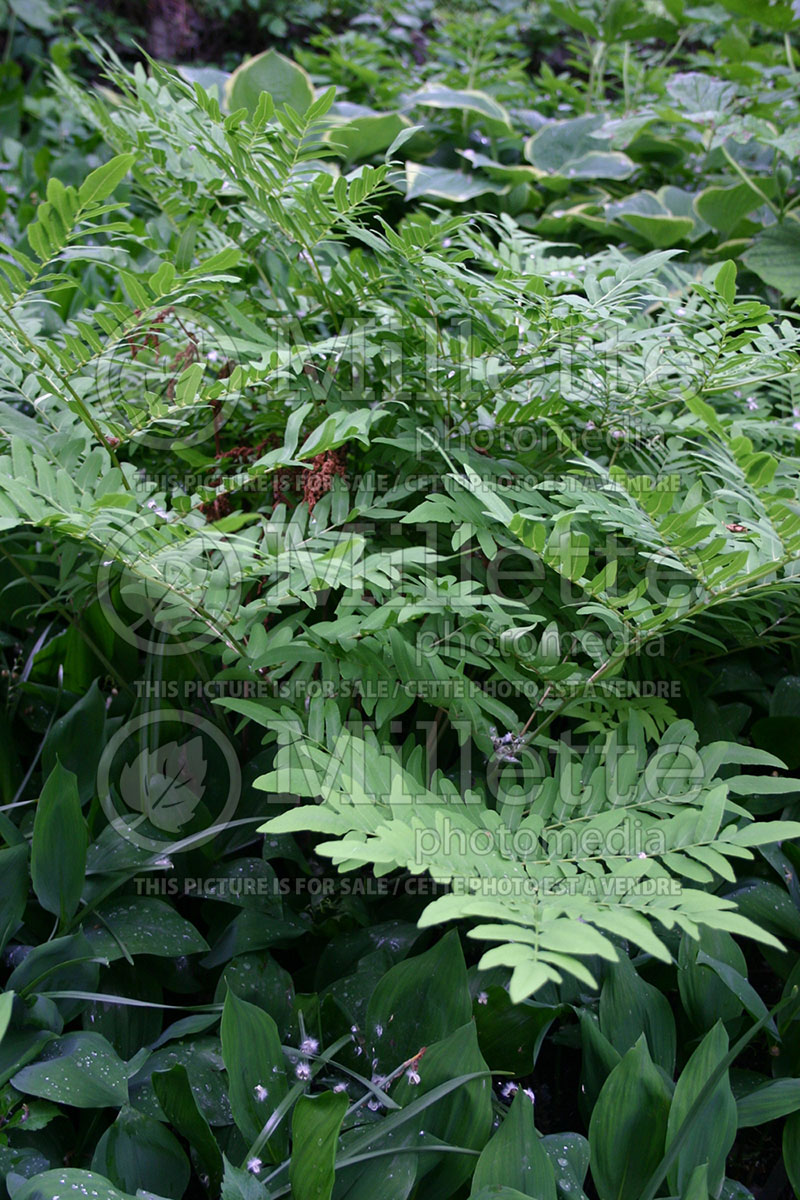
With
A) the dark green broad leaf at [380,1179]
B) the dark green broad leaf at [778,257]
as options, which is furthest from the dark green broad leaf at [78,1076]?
the dark green broad leaf at [778,257]

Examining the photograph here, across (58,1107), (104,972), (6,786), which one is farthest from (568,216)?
(58,1107)

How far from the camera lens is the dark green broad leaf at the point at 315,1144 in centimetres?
73

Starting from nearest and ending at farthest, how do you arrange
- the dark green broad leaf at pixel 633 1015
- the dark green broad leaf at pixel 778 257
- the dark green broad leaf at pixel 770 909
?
the dark green broad leaf at pixel 633 1015 < the dark green broad leaf at pixel 770 909 < the dark green broad leaf at pixel 778 257

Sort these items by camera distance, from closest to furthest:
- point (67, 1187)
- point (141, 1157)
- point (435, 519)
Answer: point (67, 1187) → point (141, 1157) → point (435, 519)

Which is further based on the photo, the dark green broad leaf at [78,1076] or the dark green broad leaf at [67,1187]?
the dark green broad leaf at [78,1076]

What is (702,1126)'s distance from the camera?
803 mm

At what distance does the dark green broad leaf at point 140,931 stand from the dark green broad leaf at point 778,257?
1.59 meters

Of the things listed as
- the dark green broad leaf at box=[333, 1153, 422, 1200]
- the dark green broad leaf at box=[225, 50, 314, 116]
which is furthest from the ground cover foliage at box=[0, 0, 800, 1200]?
the dark green broad leaf at box=[225, 50, 314, 116]

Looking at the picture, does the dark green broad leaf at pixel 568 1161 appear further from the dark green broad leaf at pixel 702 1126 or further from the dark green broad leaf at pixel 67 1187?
Result: the dark green broad leaf at pixel 67 1187

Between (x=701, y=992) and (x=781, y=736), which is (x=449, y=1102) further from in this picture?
(x=781, y=736)

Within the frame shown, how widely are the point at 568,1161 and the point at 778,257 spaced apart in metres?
1.71

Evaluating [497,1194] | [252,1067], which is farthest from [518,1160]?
[252,1067]

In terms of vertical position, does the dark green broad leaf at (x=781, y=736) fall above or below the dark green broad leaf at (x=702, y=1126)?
above

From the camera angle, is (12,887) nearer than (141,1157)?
No
